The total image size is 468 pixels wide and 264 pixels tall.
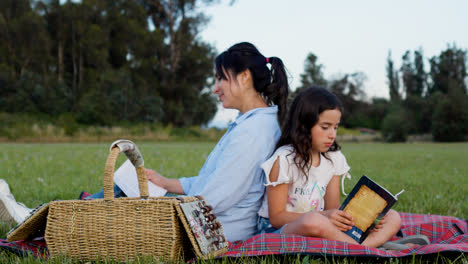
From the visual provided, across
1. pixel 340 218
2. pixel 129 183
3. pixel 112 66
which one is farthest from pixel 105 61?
pixel 340 218

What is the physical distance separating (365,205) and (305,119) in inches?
25.5

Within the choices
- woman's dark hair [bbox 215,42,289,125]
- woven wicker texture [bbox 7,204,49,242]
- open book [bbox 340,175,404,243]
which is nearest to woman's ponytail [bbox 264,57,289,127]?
woman's dark hair [bbox 215,42,289,125]

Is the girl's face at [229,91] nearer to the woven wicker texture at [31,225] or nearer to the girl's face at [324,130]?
the girl's face at [324,130]

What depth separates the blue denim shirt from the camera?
2379 mm

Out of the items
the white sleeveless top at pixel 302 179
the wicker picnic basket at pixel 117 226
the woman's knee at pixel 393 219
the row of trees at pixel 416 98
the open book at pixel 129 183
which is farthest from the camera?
the row of trees at pixel 416 98

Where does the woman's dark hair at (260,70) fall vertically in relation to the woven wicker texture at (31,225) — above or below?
above

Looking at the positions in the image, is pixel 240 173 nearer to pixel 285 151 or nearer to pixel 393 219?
pixel 285 151

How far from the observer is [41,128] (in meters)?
24.5

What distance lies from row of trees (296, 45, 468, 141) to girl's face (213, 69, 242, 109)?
122 feet

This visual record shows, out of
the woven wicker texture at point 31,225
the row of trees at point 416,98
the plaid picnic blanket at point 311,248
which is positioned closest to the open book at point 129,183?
the woven wicker texture at point 31,225

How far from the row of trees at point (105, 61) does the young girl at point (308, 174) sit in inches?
1087

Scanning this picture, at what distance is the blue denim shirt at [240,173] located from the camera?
2.38 meters

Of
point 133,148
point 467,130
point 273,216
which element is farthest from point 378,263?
point 467,130

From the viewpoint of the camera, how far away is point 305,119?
8.61ft
